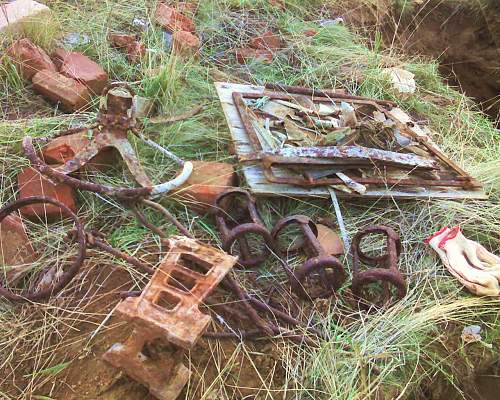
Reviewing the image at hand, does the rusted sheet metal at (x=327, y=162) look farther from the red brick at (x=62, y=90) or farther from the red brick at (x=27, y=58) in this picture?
the red brick at (x=27, y=58)

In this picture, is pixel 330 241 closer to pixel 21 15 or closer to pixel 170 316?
pixel 170 316

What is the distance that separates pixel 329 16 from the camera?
4.88 m

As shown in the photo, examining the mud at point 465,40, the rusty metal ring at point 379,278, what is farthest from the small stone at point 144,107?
the mud at point 465,40

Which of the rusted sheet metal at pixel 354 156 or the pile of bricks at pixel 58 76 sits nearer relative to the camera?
the rusted sheet metal at pixel 354 156

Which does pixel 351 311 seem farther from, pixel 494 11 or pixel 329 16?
pixel 494 11

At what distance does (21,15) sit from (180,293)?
2379 mm

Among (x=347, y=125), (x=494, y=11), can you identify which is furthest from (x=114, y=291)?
(x=494, y=11)

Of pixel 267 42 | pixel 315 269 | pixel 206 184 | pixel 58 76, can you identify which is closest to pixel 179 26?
pixel 267 42

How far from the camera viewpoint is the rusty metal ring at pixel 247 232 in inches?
94.6

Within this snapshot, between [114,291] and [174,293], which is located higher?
[174,293]

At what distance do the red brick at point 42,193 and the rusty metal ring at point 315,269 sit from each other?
1.07 metres

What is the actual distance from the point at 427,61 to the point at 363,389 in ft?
12.1

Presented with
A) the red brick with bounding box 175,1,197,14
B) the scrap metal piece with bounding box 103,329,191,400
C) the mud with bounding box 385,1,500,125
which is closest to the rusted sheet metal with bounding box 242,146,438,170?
the scrap metal piece with bounding box 103,329,191,400

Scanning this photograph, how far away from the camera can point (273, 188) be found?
9.13ft
